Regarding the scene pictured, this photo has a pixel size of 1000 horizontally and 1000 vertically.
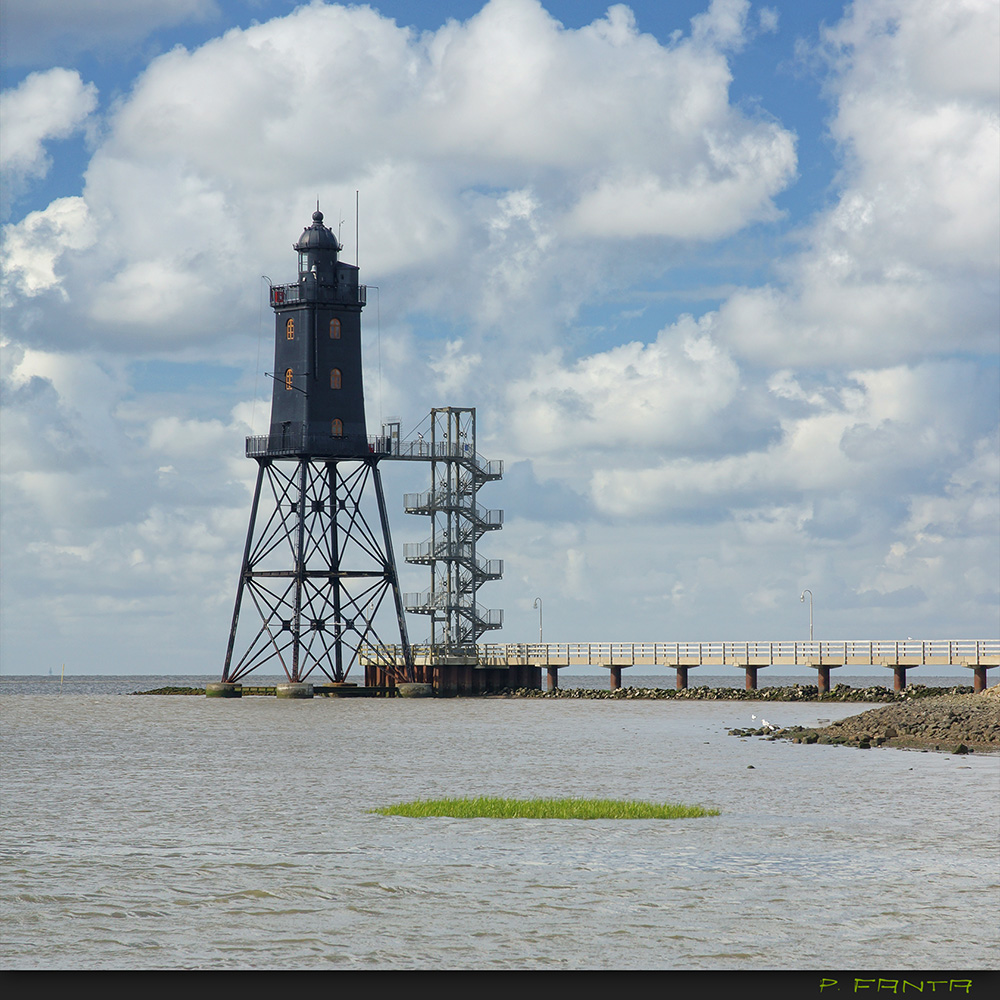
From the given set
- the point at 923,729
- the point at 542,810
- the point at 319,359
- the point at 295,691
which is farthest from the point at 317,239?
the point at 542,810

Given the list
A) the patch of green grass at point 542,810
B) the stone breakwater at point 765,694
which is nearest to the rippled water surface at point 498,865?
the patch of green grass at point 542,810

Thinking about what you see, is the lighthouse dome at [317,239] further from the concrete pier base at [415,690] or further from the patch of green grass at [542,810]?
the patch of green grass at [542,810]

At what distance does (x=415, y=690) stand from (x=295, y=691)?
315 inches

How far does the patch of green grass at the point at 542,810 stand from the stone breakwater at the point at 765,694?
40.6 m

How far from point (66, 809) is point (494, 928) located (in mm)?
15204

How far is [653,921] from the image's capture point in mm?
17547

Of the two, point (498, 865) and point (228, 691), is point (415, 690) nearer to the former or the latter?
point (228, 691)

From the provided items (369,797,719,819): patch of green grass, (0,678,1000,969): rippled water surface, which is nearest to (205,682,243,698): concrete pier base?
(0,678,1000,969): rippled water surface

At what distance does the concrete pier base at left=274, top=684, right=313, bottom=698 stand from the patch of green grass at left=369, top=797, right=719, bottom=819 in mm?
57513

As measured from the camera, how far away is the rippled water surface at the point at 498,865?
53.0 feet

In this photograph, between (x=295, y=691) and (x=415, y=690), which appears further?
(x=415, y=690)

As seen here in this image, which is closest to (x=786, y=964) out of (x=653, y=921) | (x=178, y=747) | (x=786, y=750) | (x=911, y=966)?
(x=911, y=966)

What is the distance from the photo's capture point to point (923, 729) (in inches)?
1921

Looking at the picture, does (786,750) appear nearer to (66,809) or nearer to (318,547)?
(66,809)
